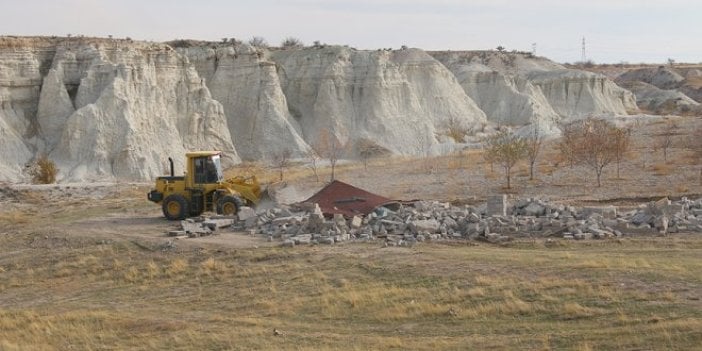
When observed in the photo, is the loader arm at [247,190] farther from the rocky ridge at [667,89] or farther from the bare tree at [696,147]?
the rocky ridge at [667,89]

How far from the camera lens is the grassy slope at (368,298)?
478 inches

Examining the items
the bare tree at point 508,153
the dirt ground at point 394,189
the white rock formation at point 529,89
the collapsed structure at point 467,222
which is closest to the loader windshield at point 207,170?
the dirt ground at point 394,189

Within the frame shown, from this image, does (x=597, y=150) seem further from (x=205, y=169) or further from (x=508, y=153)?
(x=205, y=169)

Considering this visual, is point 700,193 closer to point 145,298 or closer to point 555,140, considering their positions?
point 145,298

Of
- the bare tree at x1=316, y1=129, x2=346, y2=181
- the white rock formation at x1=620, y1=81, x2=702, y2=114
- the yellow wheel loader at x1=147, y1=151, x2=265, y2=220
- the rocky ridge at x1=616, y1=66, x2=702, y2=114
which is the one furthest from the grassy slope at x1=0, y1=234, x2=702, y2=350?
the white rock formation at x1=620, y1=81, x2=702, y2=114

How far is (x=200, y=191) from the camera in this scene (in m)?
25.3

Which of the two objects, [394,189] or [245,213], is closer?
[245,213]

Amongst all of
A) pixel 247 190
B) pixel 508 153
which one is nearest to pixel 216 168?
pixel 247 190

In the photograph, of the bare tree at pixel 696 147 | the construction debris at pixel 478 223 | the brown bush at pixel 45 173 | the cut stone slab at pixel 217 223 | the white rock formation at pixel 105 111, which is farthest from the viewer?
the white rock formation at pixel 105 111

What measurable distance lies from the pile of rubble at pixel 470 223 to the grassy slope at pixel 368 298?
2.96ft

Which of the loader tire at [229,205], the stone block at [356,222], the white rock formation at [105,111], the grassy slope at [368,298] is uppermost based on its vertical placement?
the white rock formation at [105,111]

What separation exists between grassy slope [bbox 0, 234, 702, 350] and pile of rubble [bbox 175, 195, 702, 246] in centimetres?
90

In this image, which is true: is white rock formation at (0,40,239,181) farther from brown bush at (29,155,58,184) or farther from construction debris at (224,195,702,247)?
construction debris at (224,195,702,247)

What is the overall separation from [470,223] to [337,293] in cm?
669
